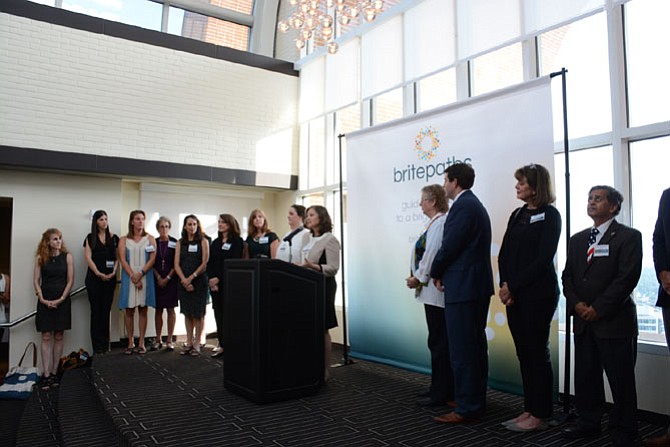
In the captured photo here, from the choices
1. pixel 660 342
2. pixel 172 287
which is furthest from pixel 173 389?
pixel 660 342

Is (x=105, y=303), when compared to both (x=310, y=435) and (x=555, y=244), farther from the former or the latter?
(x=555, y=244)

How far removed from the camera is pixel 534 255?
119 inches

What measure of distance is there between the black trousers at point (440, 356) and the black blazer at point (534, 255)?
22.2 inches

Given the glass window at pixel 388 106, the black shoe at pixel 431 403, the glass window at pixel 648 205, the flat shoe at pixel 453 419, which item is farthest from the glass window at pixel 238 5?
the flat shoe at pixel 453 419

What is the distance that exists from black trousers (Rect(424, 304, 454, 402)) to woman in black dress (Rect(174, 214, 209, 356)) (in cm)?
306

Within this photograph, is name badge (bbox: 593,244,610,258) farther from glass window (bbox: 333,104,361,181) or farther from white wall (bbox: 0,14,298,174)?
white wall (bbox: 0,14,298,174)

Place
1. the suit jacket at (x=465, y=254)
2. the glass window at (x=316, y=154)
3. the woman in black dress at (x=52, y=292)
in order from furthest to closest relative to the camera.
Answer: the glass window at (x=316, y=154) → the woman in black dress at (x=52, y=292) → the suit jacket at (x=465, y=254)

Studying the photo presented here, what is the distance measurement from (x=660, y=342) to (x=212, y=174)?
17.2ft

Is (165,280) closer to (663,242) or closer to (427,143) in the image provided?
(427,143)

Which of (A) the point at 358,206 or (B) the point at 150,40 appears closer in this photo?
(A) the point at 358,206

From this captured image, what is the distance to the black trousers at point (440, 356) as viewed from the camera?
11.4 ft

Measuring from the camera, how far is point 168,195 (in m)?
7.11

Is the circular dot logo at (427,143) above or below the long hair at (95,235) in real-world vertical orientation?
above

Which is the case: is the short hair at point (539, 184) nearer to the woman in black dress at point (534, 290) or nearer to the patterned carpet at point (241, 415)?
the woman in black dress at point (534, 290)
